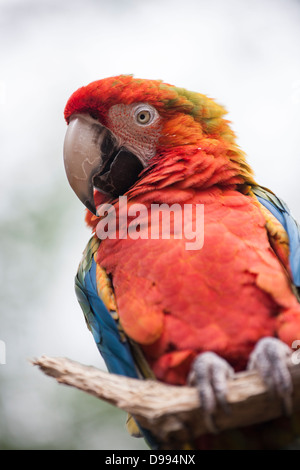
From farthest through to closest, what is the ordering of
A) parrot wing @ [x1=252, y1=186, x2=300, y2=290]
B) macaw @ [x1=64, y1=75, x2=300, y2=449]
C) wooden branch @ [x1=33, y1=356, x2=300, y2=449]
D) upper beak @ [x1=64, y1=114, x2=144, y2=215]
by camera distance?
upper beak @ [x1=64, y1=114, x2=144, y2=215], parrot wing @ [x1=252, y1=186, x2=300, y2=290], macaw @ [x1=64, y1=75, x2=300, y2=449], wooden branch @ [x1=33, y1=356, x2=300, y2=449]

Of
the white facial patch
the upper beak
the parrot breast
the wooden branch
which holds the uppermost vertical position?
the white facial patch

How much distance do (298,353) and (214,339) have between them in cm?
28

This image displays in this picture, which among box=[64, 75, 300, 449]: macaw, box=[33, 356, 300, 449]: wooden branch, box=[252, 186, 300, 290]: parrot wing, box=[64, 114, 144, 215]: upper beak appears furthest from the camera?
box=[64, 114, 144, 215]: upper beak

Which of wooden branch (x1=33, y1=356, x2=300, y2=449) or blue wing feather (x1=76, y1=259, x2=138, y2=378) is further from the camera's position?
blue wing feather (x1=76, y1=259, x2=138, y2=378)

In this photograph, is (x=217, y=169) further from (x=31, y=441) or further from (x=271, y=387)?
(x=31, y=441)

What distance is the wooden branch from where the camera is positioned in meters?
1.31

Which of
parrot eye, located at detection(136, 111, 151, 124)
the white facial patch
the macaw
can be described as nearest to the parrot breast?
the macaw

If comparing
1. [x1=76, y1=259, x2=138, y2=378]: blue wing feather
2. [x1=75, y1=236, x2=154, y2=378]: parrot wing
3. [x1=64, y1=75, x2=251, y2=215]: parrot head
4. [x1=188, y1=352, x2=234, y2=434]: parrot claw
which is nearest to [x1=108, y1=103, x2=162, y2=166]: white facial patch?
[x1=64, y1=75, x2=251, y2=215]: parrot head

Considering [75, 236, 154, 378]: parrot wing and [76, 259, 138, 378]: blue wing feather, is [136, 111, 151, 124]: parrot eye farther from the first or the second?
[76, 259, 138, 378]: blue wing feather

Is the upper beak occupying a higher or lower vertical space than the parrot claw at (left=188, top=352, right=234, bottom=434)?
higher

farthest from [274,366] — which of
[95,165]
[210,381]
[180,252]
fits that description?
[95,165]

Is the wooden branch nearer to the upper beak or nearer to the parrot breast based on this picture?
the parrot breast

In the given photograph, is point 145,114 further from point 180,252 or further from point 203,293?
point 203,293
